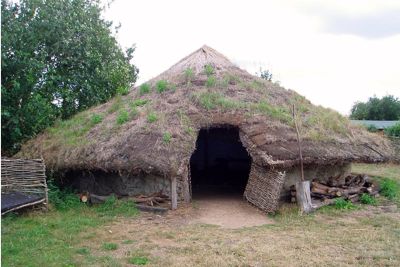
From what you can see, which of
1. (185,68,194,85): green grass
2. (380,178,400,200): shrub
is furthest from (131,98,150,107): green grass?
(380,178,400,200): shrub

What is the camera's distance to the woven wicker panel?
9.51 m

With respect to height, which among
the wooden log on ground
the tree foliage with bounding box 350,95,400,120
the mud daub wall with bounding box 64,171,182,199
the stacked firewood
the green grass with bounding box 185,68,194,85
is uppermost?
the tree foliage with bounding box 350,95,400,120

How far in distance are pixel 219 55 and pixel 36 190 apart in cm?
796

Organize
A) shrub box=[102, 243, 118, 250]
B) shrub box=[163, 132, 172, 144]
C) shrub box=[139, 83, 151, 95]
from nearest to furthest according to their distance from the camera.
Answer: shrub box=[102, 243, 118, 250] → shrub box=[163, 132, 172, 144] → shrub box=[139, 83, 151, 95]

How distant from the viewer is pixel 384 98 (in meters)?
44.8

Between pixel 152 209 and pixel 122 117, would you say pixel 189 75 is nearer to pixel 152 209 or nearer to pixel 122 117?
pixel 122 117

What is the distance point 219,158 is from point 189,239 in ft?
30.8

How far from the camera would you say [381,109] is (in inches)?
1746

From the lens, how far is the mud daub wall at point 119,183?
10.1m

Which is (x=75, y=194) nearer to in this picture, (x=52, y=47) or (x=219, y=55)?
(x=52, y=47)

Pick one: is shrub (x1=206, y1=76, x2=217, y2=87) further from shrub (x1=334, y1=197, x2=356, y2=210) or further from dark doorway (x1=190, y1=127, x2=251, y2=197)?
shrub (x1=334, y1=197, x2=356, y2=210)

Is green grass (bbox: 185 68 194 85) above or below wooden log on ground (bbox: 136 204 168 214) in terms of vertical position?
above

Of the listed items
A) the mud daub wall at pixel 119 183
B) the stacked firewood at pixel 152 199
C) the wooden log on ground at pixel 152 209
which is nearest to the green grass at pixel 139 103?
the mud daub wall at pixel 119 183

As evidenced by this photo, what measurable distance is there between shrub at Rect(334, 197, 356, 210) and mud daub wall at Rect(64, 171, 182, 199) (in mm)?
3715
